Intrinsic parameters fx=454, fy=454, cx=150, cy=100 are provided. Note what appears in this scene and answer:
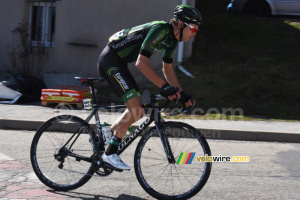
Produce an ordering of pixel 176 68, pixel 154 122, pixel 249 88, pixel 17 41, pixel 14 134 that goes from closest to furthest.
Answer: pixel 154 122, pixel 14 134, pixel 249 88, pixel 176 68, pixel 17 41

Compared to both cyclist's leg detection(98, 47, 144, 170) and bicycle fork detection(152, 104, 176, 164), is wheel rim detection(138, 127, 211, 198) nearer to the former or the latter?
bicycle fork detection(152, 104, 176, 164)

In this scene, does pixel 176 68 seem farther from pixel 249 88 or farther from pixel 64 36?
pixel 64 36

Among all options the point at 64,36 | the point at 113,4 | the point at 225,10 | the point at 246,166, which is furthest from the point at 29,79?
the point at 225,10

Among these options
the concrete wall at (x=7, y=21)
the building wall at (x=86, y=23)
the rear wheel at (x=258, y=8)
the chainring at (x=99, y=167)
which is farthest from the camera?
the rear wheel at (x=258, y=8)

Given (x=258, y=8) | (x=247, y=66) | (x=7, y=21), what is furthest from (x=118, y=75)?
(x=258, y=8)

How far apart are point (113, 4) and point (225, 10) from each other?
20.3 ft

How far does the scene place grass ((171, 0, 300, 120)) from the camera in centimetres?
1047

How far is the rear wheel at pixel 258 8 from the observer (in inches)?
615

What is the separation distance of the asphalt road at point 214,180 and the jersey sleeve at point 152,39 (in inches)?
58.6

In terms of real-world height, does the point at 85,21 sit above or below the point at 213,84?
above

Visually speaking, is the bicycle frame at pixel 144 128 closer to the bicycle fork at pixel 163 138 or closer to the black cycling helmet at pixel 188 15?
the bicycle fork at pixel 163 138

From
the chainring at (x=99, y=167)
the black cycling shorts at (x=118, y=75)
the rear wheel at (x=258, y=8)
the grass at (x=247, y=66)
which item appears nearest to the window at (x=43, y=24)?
the grass at (x=247, y=66)

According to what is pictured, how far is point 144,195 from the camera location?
4.68 metres

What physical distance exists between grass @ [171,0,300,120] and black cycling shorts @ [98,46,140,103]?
224 inches
